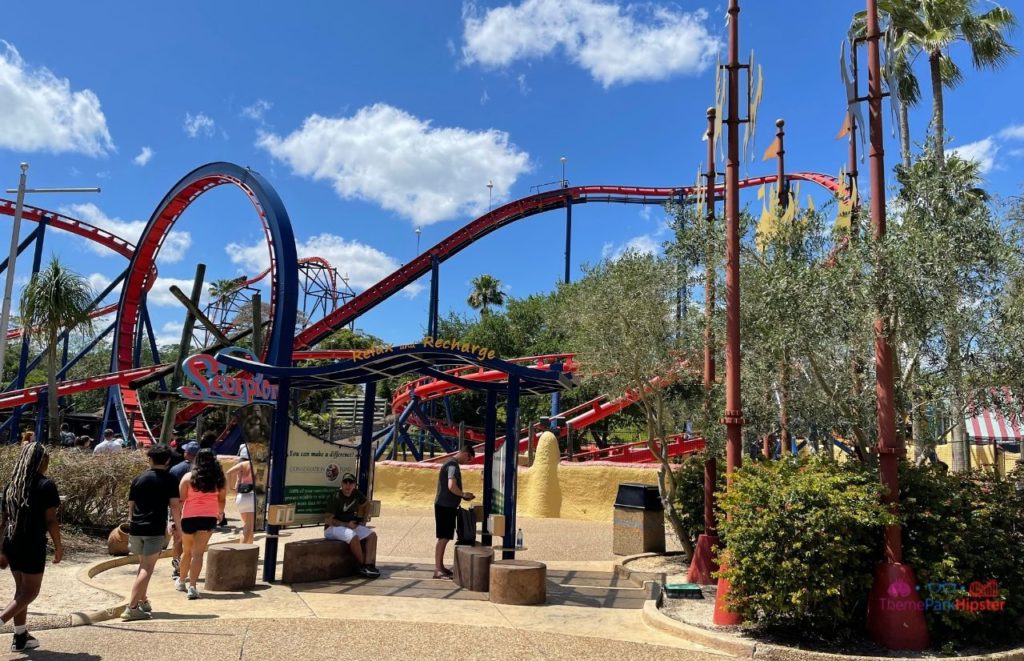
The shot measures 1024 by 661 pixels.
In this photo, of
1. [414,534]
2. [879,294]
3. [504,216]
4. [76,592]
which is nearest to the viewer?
[879,294]

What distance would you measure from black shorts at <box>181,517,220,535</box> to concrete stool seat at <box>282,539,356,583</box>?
0.91 metres

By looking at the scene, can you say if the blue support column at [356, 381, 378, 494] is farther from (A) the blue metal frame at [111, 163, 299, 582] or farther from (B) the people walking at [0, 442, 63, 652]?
(B) the people walking at [0, 442, 63, 652]

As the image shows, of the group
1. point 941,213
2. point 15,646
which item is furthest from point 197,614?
point 941,213

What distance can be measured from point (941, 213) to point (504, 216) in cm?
2826

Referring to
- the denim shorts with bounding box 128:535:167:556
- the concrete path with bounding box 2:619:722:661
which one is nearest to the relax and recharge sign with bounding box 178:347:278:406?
the denim shorts with bounding box 128:535:167:556

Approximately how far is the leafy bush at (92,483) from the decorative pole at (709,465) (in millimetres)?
7363

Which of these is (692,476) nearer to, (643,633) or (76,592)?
A: (643,633)

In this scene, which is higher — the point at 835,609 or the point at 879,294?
the point at 879,294

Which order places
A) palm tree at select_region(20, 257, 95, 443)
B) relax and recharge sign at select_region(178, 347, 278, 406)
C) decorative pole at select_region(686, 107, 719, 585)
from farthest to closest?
palm tree at select_region(20, 257, 95, 443) → relax and recharge sign at select_region(178, 347, 278, 406) → decorative pole at select_region(686, 107, 719, 585)

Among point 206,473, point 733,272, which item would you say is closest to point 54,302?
point 206,473

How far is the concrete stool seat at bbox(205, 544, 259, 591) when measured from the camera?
7.27 meters

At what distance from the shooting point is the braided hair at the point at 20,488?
5219 mm

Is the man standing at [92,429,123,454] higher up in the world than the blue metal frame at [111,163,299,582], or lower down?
lower down

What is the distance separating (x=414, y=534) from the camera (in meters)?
12.2
